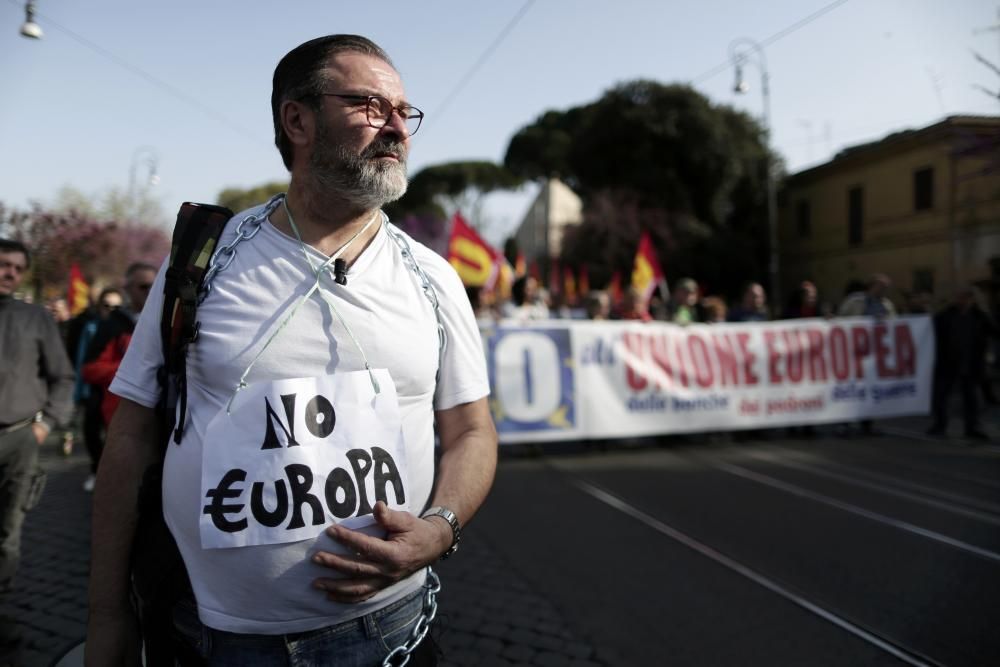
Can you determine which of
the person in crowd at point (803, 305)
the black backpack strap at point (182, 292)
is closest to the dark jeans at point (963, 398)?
the person in crowd at point (803, 305)

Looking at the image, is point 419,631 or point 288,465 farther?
point 419,631

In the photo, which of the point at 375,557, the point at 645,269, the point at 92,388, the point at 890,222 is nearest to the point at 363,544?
the point at 375,557

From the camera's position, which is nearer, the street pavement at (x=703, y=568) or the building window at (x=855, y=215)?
the street pavement at (x=703, y=568)

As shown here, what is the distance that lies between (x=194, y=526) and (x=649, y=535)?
4163 millimetres

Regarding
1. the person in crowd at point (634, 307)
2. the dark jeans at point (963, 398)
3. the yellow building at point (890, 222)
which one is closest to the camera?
the dark jeans at point (963, 398)

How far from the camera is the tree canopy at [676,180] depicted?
111 ft

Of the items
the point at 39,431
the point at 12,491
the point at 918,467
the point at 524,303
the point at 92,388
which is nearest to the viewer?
the point at 12,491

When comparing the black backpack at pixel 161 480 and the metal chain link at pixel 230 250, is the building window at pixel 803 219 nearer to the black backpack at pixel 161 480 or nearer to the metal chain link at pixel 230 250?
the metal chain link at pixel 230 250

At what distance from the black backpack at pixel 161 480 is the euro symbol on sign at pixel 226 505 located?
0.57 ft

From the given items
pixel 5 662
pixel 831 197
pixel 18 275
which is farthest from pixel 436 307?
pixel 831 197

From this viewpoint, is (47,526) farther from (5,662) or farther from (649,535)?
(649,535)

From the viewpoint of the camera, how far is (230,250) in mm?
1531

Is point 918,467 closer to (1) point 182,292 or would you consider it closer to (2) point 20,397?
(2) point 20,397

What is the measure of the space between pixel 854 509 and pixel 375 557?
17.6ft
